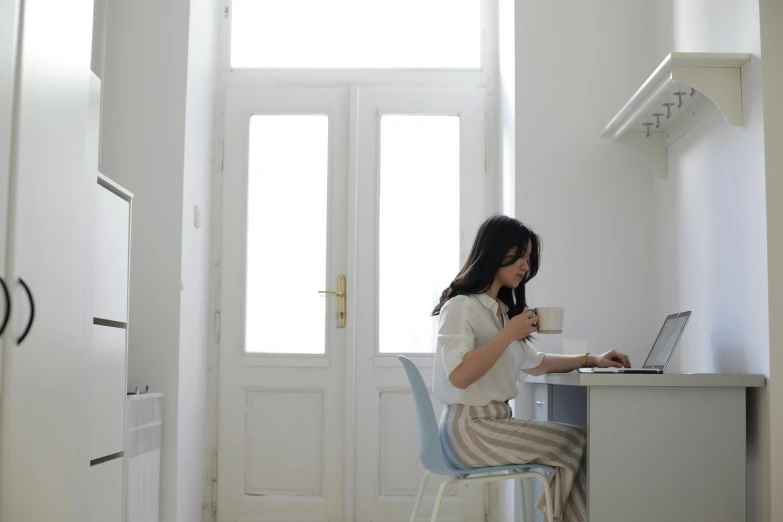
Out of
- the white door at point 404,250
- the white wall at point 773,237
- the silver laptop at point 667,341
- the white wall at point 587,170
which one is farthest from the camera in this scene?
the white door at point 404,250

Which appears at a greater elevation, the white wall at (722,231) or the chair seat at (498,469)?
the white wall at (722,231)

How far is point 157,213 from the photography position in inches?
133

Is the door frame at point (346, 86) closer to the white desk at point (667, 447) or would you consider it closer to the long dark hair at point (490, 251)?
the long dark hair at point (490, 251)

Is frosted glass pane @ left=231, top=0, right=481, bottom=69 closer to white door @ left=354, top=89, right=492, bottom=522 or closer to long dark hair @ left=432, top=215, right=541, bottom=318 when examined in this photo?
white door @ left=354, top=89, right=492, bottom=522

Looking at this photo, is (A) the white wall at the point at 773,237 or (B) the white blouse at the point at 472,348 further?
(B) the white blouse at the point at 472,348

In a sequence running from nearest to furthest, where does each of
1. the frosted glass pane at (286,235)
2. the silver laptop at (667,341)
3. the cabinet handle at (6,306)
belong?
the cabinet handle at (6,306) < the silver laptop at (667,341) < the frosted glass pane at (286,235)

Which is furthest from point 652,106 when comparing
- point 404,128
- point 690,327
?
point 404,128

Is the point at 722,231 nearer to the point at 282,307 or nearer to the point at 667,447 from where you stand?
the point at 667,447

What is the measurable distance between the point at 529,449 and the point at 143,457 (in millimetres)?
1427

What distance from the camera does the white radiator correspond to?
2846 mm

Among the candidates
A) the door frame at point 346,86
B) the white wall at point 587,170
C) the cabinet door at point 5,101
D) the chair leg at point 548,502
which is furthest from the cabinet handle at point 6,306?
the door frame at point 346,86

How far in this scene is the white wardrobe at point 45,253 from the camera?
1453 millimetres

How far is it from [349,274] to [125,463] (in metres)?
1.41

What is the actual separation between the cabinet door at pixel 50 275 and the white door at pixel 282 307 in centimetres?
192
